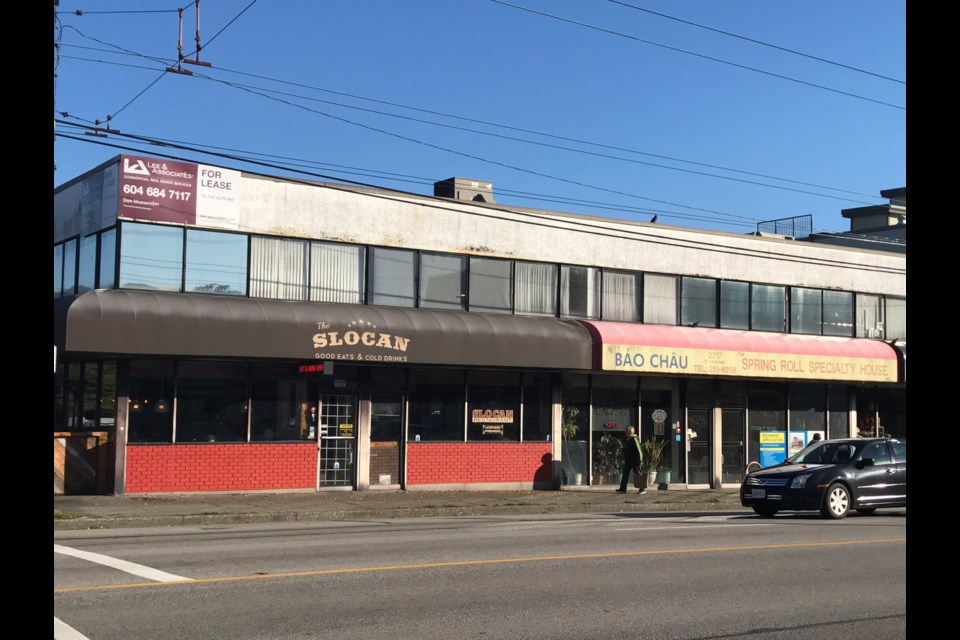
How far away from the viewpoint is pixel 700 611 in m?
9.43

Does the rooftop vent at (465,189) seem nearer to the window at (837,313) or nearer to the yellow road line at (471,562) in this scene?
the window at (837,313)

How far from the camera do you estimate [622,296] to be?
28812 mm

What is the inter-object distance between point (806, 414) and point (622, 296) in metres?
7.88

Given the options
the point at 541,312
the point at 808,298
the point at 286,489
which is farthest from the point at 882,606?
the point at 808,298

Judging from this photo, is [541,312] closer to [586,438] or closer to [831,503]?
[586,438]

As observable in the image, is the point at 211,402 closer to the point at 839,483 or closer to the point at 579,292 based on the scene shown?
the point at 579,292

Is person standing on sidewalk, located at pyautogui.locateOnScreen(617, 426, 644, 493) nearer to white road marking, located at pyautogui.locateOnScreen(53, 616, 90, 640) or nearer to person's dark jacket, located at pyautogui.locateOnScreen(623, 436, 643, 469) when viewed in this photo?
person's dark jacket, located at pyautogui.locateOnScreen(623, 436, 643, 469)

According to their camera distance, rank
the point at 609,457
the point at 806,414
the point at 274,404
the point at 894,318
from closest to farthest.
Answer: the point at 274,404 → the point at 609,457 → the point at 806,414 → the point at 894,318

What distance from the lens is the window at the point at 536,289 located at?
27.1m

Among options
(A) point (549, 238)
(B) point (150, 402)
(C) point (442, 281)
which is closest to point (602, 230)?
(A) point (549, 238)

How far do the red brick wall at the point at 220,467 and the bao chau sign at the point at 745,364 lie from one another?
813 cm

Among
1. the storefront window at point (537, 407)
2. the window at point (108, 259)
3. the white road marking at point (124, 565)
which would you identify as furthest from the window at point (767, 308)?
the white road marking at point (124, 565)

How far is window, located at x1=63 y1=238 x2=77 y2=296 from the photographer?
24469mm
